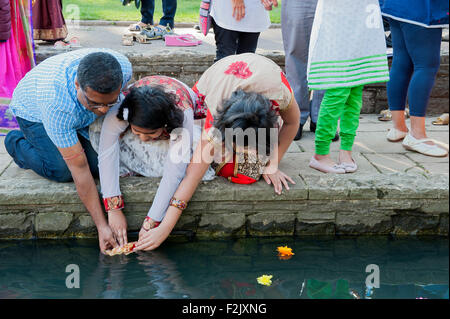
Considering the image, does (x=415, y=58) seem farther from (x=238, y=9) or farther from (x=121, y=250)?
(x=121, y=250)

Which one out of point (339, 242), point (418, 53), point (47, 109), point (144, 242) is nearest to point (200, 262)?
point (144, 242)

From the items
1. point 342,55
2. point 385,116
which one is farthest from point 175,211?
point 385,116

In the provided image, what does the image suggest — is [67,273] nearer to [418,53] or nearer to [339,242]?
[339,242]

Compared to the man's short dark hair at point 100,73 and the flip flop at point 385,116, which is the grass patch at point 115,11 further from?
the man's short dark hair at point 100,73

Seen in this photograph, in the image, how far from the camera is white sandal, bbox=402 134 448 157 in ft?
11.6

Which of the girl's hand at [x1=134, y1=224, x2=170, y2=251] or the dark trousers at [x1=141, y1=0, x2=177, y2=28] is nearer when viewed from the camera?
the girl's hand at [x1=134, y1=224, x2=170, y2=251]

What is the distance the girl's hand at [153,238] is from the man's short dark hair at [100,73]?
838 millimetres

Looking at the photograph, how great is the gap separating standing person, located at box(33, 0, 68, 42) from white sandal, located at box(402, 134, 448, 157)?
11.0 ft

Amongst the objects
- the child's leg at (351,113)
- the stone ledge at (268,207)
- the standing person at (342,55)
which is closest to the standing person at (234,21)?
the standing person at (342,55)

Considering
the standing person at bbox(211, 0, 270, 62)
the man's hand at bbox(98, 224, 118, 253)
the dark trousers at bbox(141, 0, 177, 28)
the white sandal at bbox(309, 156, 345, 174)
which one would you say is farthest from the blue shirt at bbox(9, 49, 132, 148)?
the dark trousers at bbox(141, 0, 177, 28)

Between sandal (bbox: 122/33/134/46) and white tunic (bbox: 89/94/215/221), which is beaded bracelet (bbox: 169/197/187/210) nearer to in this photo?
white tunic (bbox: 89/94/215/221)

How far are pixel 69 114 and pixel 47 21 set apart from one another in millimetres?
2672

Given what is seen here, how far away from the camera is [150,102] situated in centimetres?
264
